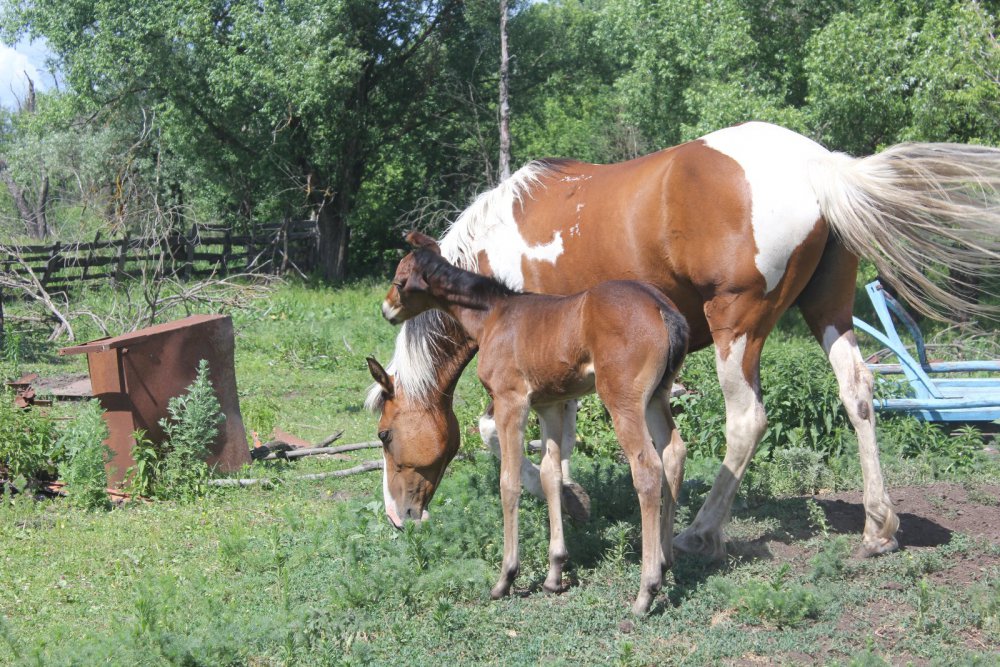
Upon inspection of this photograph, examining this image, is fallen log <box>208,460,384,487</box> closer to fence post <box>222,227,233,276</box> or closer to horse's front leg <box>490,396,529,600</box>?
horse's front leg <box>490,396,529,600</box>

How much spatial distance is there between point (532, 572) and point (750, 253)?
199 centimetres

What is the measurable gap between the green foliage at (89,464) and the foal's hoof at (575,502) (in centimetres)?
348

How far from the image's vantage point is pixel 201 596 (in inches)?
190

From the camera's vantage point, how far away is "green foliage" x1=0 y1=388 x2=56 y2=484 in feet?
22.6

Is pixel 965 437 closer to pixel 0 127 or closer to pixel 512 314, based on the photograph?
pixel 512 314

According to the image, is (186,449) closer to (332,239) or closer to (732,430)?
(732,430)

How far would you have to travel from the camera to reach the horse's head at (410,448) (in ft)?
17.9

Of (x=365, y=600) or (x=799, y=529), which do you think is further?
(x=799, y=529)

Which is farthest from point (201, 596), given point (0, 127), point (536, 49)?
point (0, 127)

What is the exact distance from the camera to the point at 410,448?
17.8 feet

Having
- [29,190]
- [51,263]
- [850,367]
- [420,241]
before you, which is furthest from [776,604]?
[29,190]

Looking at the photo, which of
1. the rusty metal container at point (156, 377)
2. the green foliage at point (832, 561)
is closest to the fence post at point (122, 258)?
the rusty metal container at point (156, 377)

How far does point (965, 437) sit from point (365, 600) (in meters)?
4.91

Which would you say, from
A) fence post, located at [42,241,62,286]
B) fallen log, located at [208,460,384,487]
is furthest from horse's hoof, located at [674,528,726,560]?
fence post, located at [42,241,62,286]
